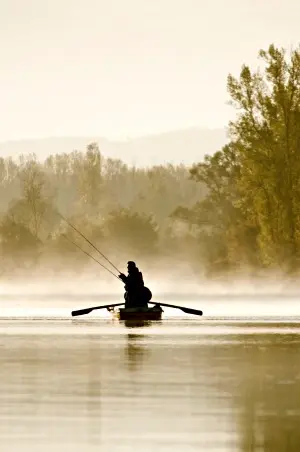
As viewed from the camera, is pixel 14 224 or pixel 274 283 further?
pixel 14 224

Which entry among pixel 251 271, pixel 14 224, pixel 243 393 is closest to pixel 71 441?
pixel 243 393

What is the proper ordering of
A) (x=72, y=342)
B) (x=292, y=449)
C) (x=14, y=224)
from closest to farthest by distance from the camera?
(x=292, y=449)
(x=72, y=342)
(x=14, y=224)

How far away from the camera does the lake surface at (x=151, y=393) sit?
16.2 m

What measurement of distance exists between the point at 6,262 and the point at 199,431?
4088 inches

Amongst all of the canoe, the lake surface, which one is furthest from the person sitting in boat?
the lake surface

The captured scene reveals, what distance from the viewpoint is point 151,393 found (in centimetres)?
2128

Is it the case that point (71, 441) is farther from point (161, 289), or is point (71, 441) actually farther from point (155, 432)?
point (161, 289)

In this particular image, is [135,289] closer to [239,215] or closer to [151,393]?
[151,393]

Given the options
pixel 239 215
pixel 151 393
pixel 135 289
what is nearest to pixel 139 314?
pixel 135 289

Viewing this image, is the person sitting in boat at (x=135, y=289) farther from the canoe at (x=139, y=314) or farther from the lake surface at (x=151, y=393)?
the lake surface at (x=151, y=393)

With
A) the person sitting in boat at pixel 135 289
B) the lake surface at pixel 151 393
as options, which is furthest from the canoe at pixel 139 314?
the lake surface at pixel 151 393

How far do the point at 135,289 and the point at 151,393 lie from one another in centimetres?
2694

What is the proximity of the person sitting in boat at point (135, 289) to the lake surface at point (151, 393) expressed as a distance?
7.92 m

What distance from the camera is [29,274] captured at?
119 meters
